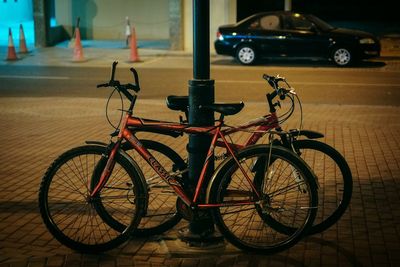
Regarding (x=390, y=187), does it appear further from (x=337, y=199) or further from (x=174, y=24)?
(x=174, y=24)

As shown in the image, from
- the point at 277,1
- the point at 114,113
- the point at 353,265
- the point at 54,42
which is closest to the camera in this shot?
the point at 353,265

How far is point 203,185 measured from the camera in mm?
5137

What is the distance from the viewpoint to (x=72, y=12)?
2775 centimetres

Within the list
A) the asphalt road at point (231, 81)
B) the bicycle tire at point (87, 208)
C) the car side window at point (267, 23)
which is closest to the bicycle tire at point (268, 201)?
the bicycle tire at point (87, 208)

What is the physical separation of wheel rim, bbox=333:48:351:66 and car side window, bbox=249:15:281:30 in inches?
71.6

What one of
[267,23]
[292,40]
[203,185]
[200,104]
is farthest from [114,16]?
[203,185]

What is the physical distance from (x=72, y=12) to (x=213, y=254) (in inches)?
939

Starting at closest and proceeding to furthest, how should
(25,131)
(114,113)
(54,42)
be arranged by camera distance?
(25,131) < (114,113) < (54,42)

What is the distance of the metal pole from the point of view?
16.8ft

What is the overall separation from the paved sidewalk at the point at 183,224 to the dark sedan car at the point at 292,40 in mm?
7028

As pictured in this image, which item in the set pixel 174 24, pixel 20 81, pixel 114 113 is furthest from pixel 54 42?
pixel 114 113

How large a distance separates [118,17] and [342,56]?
11.8 m

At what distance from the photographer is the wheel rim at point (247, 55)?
19.6 m

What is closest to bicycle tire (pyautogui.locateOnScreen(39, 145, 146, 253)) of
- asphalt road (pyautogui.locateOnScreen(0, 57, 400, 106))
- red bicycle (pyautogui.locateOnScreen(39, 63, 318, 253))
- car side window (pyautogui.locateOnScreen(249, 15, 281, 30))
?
red bicycle (pyautogui.locateOnScreen(39, 63, 318, 253))
